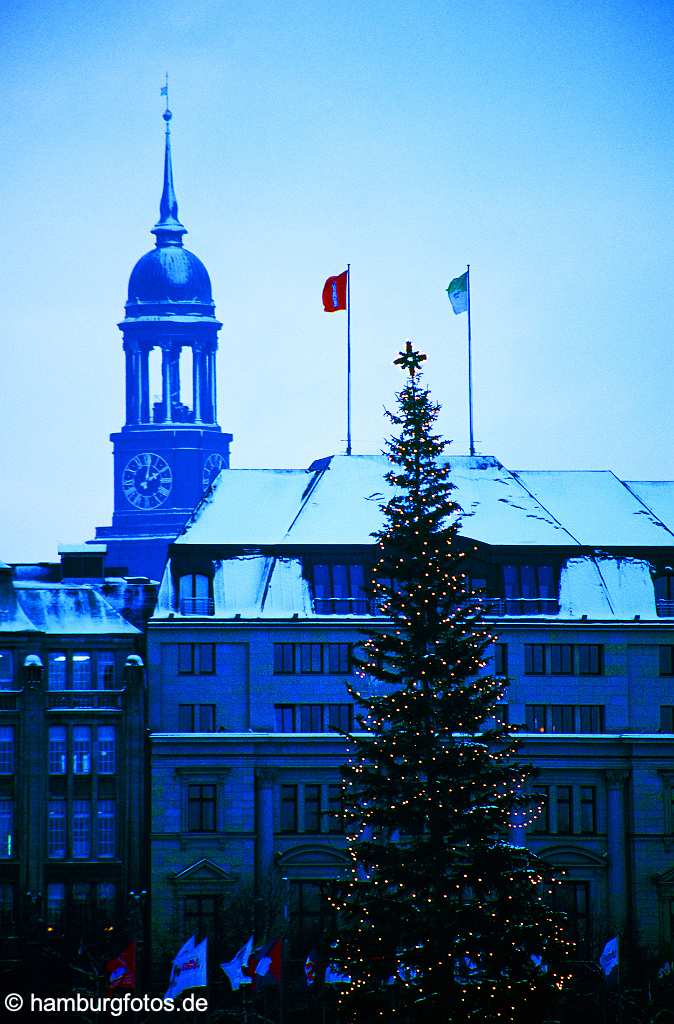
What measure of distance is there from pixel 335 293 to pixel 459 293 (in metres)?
6.94

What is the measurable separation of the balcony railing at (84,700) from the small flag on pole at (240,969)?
2235 centimetres

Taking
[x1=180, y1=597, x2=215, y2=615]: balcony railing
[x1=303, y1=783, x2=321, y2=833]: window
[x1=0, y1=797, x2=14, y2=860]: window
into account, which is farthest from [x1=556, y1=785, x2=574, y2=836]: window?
[x1=0, y1=797, x2=14, y2=860]: window

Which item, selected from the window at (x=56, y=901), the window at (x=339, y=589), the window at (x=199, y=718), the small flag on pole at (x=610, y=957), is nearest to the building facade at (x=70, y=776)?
the window at (x=56, y=901)

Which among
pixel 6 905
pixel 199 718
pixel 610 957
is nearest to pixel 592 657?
pixel 199 718

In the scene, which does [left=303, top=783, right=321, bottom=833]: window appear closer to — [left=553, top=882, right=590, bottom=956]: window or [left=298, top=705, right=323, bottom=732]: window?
[left=298, top=705, right=323, bottom=732]: window

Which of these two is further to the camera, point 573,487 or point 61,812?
point 573,487

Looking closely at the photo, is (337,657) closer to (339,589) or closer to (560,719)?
(339,589)

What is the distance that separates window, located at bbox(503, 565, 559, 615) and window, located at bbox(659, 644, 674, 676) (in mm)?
5728

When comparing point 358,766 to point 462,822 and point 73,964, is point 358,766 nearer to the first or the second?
point 462,822

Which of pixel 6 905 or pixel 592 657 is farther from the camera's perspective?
A: pixel 592 657

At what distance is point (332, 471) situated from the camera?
507 feet

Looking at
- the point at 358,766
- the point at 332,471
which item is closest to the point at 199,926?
the point at 332,471

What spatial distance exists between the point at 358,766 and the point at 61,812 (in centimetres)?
4082

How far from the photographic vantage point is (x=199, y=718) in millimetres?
144750
